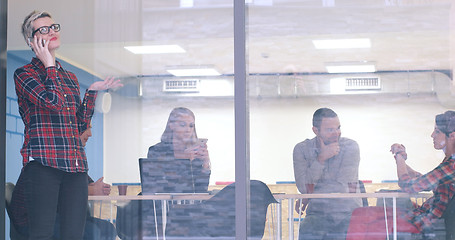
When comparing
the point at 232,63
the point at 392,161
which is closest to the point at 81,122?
the point at 232,63

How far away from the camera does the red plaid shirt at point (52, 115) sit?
3895 millimetres

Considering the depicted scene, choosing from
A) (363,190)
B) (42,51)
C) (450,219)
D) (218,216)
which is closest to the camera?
(450,219)

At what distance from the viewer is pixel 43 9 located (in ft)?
13.6

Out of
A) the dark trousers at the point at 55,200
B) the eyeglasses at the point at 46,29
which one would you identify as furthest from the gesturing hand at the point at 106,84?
the dark trousers at the point at 55,200

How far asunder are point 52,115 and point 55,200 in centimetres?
45

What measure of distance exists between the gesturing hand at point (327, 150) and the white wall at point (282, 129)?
8cm

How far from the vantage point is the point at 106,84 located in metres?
4.10

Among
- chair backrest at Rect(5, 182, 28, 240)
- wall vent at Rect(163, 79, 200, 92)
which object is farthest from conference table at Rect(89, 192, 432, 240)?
wall vent at Rect(163, 79, 200, 92)

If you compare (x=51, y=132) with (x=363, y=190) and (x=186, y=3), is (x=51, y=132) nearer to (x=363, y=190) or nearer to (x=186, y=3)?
(x=186, y=3)

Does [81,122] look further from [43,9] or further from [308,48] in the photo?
[308,48]

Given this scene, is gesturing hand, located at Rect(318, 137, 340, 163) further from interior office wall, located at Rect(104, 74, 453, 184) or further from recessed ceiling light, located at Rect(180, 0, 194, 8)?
recessed ceiling light, located at Rect(180, 0, 194, 8)

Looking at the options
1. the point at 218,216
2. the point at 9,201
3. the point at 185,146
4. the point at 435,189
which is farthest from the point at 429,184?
the point at 9,201

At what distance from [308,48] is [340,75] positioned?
8.7 inches

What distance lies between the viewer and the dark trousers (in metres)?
3.88
